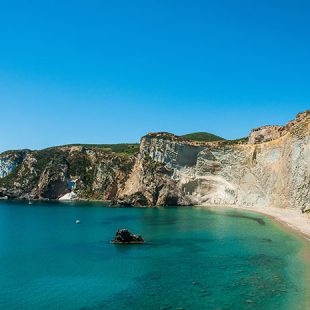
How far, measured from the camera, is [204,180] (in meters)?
103

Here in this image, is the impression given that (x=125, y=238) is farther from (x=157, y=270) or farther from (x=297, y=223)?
(x=297, y=223)

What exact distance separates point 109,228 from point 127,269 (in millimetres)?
25531

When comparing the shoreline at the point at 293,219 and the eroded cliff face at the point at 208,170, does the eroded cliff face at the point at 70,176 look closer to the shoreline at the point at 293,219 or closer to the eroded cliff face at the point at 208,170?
the eroded cliff face at the point at 208,170

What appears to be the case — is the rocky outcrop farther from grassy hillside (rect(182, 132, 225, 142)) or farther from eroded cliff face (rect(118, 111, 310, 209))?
grassy hillside (rect(182, 132, 225, 142))

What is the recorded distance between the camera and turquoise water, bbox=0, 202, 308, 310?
23.4 meters

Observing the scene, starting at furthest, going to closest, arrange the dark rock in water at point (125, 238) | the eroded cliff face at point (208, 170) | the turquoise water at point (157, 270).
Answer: the eroded cliff face at point (208, 170) < the dark rock in water at point (125, 238) < the turquoise water at point (157, 270)

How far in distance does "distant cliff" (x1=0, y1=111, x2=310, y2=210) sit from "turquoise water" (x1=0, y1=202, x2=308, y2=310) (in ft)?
87.0

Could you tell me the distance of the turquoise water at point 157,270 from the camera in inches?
922

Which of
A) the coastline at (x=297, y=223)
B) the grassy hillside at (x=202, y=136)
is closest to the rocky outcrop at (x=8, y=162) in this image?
the grassy hillside at (x=202, y=136)

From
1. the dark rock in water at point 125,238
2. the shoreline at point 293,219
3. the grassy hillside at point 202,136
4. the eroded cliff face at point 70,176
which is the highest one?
the grassy hillside at point 202,136

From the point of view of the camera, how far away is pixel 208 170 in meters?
104

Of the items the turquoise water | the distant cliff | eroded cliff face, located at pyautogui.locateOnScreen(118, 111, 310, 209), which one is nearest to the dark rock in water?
the turquoise water

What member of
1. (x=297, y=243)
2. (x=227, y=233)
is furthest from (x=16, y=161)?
(x=297, y=243)

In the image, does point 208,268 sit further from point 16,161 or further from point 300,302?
point 16,161
